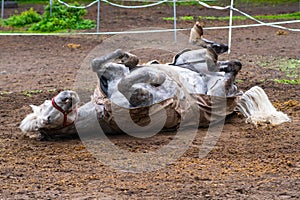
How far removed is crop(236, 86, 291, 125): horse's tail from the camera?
6.85m

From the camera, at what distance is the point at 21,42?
1452 centimetres

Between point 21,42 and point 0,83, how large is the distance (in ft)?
16.3

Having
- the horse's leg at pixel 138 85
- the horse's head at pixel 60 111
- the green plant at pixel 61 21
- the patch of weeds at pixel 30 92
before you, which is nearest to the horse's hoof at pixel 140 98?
the horse's leg at pixel 138 85

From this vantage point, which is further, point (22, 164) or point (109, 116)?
Answer: point (109, 116)

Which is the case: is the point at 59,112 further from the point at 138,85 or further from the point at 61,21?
the point at 61,21

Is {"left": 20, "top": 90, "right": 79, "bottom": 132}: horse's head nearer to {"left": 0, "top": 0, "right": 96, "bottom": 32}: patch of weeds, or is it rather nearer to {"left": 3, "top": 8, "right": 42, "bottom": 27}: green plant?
{"left": 0, "top": 0, "right": 96, "bottom": 32}: patch of weeds

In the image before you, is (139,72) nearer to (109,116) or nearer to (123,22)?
(109,116)

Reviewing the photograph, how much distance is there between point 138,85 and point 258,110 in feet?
5.18

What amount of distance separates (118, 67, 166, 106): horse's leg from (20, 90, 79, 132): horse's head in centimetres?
47

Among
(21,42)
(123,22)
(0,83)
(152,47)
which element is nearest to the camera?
(0,83)

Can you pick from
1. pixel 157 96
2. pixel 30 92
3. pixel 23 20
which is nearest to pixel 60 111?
pixel 157 96

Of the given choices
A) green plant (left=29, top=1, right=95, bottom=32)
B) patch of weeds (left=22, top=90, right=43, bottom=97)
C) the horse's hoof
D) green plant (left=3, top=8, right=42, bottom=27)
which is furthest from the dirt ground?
green plant (left=3, top=8, right=42, bottom=27)

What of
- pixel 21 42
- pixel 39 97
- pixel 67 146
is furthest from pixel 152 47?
pixel 67 146

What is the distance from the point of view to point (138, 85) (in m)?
6.08
